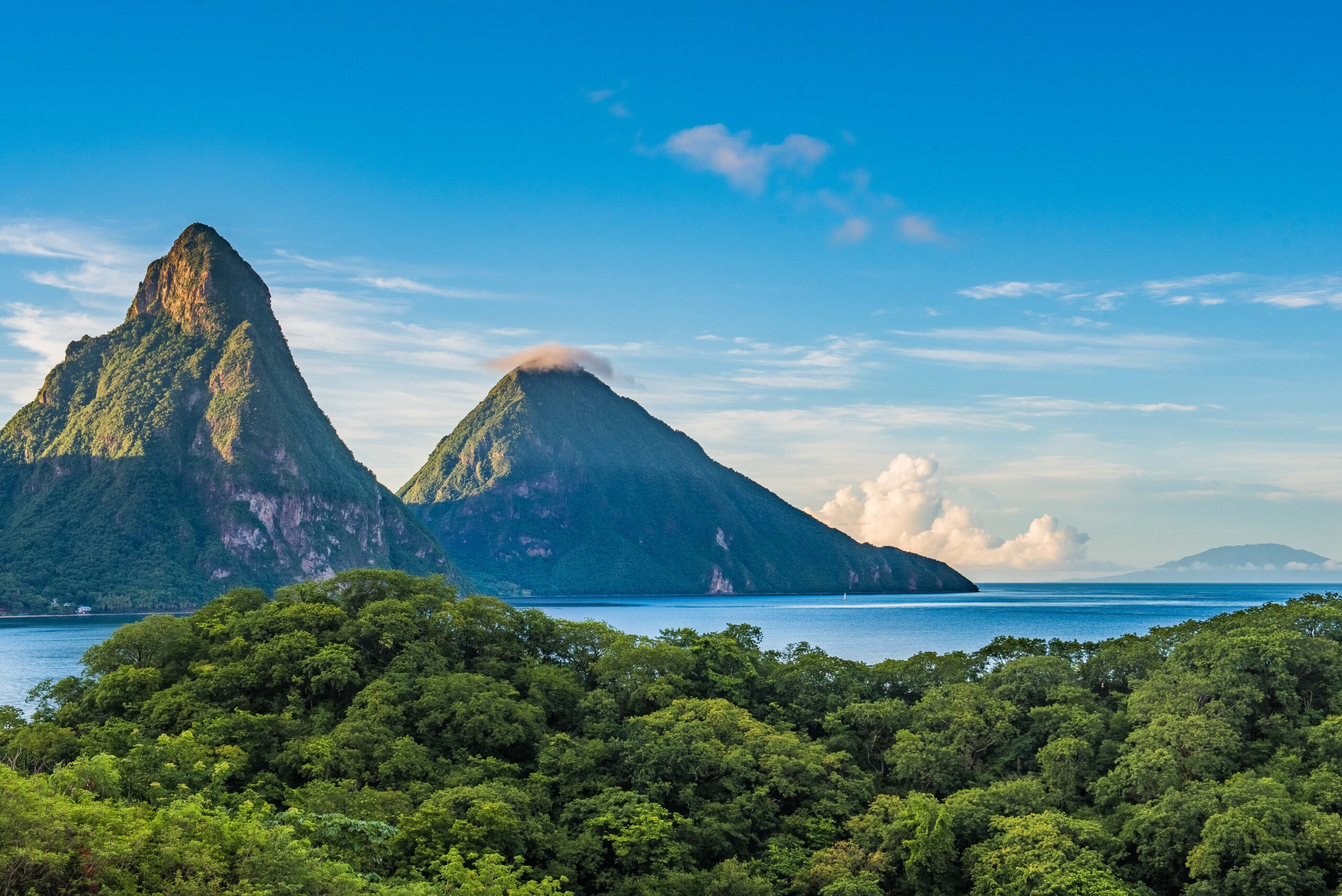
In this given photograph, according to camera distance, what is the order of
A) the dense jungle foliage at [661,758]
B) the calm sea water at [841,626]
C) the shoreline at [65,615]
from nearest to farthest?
the dense jungle foliage at [661,758], the calm sea water at [841,626], the shoreline at [65,615]

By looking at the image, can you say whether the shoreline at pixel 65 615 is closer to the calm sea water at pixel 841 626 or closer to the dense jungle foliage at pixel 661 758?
the calm sea water at pixel 841 626

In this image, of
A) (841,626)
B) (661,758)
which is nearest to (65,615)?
(841,626)

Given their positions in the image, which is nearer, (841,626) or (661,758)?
(661,758)

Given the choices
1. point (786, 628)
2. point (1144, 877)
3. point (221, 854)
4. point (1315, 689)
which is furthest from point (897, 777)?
point (786, 628)

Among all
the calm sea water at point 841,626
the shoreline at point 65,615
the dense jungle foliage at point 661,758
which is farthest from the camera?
the shoreline at point 65,615

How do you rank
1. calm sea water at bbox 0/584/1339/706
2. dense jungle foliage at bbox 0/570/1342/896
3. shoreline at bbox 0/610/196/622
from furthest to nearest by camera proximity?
shoreline at bbox 0/610/196/622 < calm sea water at bbox 0/584/1339/706 < dense jungle foliage at bbox 0/570/1342/896

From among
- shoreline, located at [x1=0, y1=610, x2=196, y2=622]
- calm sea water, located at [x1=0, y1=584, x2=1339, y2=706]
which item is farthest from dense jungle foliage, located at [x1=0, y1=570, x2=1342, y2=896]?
shoreline, located at [x1=0, y1=610, x2=196, y2=622]

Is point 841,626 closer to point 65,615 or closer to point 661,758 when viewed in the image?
point 661,758

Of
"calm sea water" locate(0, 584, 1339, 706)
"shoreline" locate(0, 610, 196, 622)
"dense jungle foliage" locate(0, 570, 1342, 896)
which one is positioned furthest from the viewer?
"shoreline" locate(0, 610, 196, 622)

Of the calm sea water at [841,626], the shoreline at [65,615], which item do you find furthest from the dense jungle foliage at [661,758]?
Result: the shoreline at [65,615]

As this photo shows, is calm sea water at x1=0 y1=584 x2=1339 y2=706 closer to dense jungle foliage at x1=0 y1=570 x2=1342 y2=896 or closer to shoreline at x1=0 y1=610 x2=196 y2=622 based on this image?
shoreline at x1=0 y1=610 x2=196 y2=622
